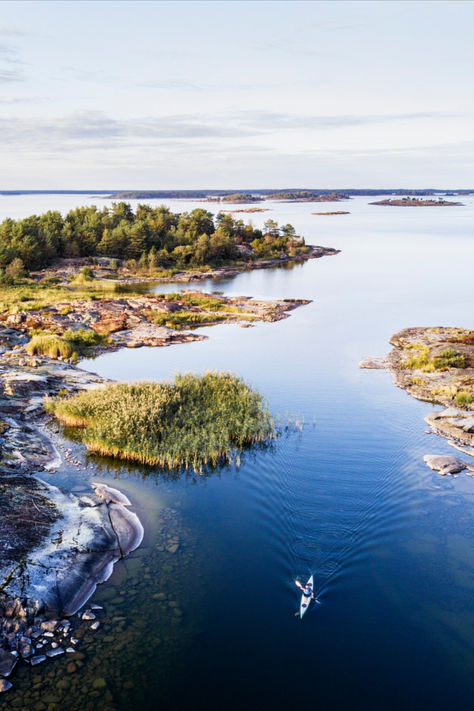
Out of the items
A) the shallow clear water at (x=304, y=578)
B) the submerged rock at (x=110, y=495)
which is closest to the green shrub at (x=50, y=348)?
the shallow clear water at (x=304, y=578)

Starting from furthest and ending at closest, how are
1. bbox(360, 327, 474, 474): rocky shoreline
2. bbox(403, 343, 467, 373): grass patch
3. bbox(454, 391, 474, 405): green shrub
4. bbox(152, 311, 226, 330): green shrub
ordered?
bbox(152, 311, 226, 330): green shrub, bbox(403, 343, 467, 373): grass patch, bbox(454, 391, 474, 405): green shrub, bbox(360, 327, 474, 474): rocky shoreline

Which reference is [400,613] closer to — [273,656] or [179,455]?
[273,656]

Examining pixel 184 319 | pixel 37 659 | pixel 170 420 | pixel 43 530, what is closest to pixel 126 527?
pixel 43 530

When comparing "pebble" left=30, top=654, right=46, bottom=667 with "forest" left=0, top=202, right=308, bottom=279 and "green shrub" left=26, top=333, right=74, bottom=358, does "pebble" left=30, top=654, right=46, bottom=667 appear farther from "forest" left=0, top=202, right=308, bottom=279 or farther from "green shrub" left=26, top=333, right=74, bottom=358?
"forest" left=0, top=202, right=308, bottom=279

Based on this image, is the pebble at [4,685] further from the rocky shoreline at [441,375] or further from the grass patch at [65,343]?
the grass patch at [65,343]

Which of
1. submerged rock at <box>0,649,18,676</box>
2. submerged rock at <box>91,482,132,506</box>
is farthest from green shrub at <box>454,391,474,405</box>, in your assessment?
submerged rock at <box>0,649,18,676</box>

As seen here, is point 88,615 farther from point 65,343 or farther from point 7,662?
point 65,343
